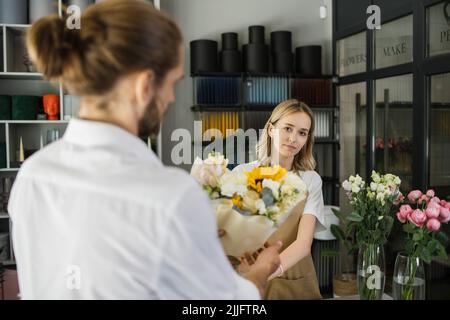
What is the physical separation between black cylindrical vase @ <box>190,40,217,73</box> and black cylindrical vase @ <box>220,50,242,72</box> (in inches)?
3.5

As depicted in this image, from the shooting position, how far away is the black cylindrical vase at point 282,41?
458cm

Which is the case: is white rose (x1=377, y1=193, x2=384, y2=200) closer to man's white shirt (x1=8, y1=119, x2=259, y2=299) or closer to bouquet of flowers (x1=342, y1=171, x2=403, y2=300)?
bouquet of flowers (x1=342, y1=171, x2=403, y2=300)

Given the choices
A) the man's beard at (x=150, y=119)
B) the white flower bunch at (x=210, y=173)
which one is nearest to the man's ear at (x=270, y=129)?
the white flower bunch at (x=210, y=173)

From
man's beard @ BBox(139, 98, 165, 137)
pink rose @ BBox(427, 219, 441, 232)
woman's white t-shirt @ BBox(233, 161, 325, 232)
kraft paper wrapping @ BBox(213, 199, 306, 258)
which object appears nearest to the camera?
man's beard @ BBox(139, 98, 165, 137)

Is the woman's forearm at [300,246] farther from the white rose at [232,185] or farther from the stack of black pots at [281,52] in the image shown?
the stack of black pots at [281,52]

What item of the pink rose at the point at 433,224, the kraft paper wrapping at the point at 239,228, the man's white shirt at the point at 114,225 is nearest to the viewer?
the man's white shirt at the point at 114,225

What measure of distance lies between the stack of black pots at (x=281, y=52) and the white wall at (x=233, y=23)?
10.1 inches

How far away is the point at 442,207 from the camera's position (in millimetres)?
1541

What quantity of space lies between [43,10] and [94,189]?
369 cm

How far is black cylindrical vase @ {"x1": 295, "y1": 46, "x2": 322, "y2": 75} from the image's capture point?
460 centimetres

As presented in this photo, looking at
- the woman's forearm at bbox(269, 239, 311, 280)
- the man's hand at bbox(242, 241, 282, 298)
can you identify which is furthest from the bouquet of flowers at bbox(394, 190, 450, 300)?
the man's hand at bbox(242, 241, 282, 298)

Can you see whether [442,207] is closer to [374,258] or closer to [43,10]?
[374,258]

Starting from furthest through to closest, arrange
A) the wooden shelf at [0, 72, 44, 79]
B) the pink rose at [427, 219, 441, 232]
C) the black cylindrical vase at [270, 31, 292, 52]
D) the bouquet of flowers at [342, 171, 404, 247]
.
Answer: the black cylindrical vase at [270, 31, 292, 52] < the wooden shelf at [0, 72, 44, 79] < the bouquet of flowers at [342, 171, 404, 247] < the pink rose at [427, 219, 441, 232]
